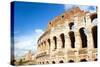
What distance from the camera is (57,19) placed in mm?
2865

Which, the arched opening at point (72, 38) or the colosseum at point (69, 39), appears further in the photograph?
the arched opening at point (72, 38)

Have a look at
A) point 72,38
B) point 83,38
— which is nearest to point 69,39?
point 72,38

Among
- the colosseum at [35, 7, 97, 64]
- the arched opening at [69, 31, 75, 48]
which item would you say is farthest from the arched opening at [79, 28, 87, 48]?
the arched opening at [69, 31, 75, 48]

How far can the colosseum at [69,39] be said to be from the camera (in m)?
2.82

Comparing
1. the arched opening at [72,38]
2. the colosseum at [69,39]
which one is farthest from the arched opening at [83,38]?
the arched opening at [72,38]

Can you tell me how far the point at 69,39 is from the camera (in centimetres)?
292

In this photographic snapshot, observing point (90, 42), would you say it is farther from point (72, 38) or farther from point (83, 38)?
point (72, 38)

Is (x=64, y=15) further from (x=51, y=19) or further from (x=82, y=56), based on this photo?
(x=82, y=56)

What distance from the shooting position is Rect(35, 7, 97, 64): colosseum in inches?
111

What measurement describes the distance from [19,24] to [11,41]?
21 cm

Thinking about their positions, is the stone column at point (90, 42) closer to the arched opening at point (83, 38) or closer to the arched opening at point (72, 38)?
the arched opening at point (83, 38)
